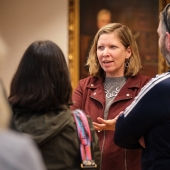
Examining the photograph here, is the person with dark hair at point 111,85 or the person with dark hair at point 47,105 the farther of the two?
the person with dark hair at point 111,85

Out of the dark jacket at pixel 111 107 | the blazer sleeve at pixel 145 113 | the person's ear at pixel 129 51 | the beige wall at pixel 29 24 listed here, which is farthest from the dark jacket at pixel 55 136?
the beige wall at pixel 29 24

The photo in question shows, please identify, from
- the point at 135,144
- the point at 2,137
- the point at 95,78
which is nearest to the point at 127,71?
the point at 95,78

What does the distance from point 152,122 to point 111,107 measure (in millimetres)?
732

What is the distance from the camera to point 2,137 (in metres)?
1.12

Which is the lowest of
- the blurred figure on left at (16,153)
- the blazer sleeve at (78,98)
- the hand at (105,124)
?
the hand at (105,124)

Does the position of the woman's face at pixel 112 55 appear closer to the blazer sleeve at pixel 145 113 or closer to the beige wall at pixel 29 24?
the blazer sleeve at pixel 145 113

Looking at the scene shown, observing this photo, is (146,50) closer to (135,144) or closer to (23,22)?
(23,22)

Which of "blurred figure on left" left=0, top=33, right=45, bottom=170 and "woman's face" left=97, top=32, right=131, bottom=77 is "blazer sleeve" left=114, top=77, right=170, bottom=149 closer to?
"woman's face" left=97, top=32, right=131, bottom=77

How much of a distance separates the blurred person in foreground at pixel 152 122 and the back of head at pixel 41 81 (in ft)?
1.27

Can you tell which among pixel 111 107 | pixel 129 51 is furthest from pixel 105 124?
pixel 129 51

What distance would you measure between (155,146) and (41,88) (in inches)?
27.0

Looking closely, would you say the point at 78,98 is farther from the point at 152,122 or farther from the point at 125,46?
the point at 152,122

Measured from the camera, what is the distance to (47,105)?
2227 mm

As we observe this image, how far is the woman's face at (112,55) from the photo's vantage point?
323 centimetres
